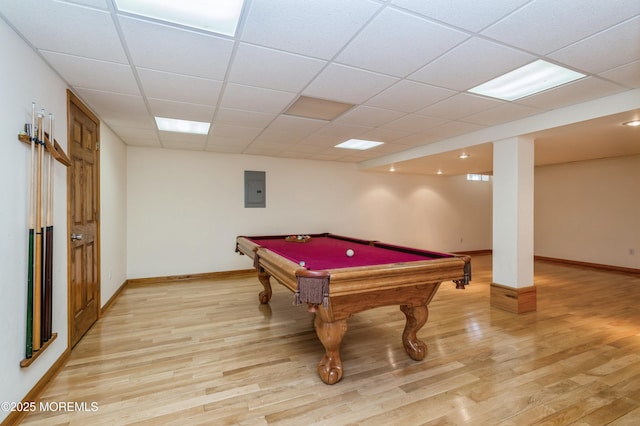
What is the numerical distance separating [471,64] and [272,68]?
1.43 metres

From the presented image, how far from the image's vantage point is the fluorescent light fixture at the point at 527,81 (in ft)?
7.58

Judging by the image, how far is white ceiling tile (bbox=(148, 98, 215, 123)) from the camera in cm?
293

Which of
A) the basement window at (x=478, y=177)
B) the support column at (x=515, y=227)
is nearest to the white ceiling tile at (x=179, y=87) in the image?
the support column at (x=515, y=227)

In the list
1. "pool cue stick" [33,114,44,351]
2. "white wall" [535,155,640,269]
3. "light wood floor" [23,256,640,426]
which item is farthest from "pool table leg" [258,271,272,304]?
"white wall" [535,155,640,269]

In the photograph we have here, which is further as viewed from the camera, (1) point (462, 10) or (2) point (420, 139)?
(2) point (420, 139)

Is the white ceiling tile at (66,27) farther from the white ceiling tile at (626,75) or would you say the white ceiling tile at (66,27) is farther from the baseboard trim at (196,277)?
the baseboard trim at (196,277)

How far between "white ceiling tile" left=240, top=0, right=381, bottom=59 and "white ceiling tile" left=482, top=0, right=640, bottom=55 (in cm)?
79

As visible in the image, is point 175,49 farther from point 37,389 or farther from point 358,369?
point 358,369

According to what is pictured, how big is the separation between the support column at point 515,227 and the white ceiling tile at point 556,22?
6.17ft

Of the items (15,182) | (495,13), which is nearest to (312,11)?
(495,13)

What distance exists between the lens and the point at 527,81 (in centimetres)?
255

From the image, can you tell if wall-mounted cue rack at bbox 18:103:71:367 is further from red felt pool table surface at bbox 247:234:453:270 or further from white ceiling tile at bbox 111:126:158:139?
white ceiling tile at bbox 111:126:158:139

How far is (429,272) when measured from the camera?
7.25 ft

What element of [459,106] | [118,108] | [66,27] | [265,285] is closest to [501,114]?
[459,106]
